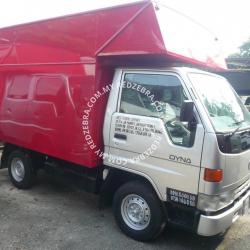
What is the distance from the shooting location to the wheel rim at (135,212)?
166 inches

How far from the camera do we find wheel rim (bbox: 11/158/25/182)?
606 cm

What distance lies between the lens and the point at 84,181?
4.91 meters

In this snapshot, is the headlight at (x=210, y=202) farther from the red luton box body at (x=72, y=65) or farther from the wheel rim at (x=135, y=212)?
the red luton box body at (x=72, y=65)

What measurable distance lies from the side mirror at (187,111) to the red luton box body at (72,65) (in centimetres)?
61

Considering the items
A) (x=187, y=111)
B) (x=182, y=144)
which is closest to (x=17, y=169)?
(x=182, y=144)

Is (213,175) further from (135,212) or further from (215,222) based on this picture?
(135,212)

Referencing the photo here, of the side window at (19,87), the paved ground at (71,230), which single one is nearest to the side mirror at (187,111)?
the paved ground at (71,230)

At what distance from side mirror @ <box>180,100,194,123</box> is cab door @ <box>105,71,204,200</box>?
93 mm

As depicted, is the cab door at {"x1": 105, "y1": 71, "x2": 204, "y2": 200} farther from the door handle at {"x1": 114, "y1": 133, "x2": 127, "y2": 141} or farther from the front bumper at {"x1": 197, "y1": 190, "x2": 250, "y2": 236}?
the front bumper at {"x1": 197, "y1": 190, "x2": 250, "y2": 236}

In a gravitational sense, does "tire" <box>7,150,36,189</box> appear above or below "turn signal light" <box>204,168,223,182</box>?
below

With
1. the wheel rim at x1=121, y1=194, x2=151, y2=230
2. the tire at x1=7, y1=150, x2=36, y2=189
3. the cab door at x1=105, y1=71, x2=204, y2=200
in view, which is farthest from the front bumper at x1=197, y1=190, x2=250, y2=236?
the tire at x1=7, y1=150, x2=36, y2=189

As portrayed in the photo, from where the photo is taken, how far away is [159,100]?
13.3ft

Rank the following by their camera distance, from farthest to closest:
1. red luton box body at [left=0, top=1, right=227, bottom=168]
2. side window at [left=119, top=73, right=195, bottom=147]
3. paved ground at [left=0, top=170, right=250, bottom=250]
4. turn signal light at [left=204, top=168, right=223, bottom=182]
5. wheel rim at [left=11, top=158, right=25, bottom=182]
Answer: wheel rim at [left=11, top=158, right=25, bottom=182]
paved ground at [left=0, top=170, right=250, bottom=250]
red luton box body at [left=0, top=1, right=227, bottom=168]
side window at [left=119, top=73, right=195, bottom=147]
turn signal light at [left=204, top=168, right=223, bottom=182]

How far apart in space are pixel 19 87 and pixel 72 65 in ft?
5.01
